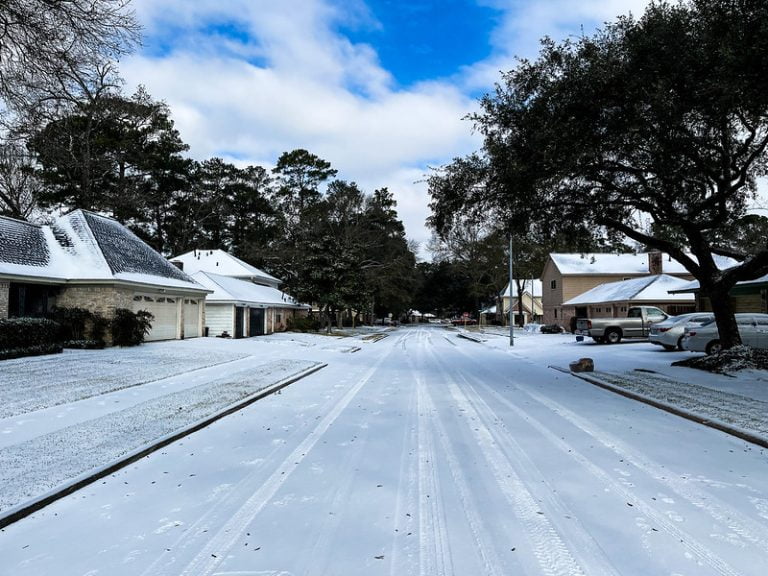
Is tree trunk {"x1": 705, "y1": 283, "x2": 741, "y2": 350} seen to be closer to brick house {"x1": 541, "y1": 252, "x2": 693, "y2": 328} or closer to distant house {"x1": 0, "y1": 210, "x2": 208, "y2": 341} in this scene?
distant house {"x1": 0, "y1": 210, "x2": 208, "y2": 341}

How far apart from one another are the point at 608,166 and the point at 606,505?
1039cm

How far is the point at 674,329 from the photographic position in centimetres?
1962

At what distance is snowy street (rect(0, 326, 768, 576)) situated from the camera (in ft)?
10.6

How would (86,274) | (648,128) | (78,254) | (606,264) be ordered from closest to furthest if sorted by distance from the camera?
1. (648,128)
2. (86,274)
3. (78,254)
4. (606,264)

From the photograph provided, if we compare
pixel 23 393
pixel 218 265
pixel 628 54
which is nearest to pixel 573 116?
pixel 628 54

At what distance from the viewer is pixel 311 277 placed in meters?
38.5

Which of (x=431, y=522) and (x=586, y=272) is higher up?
(x=586, y=272)

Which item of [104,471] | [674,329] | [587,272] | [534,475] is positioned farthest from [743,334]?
[587,272]

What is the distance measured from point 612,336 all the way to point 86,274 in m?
24.1

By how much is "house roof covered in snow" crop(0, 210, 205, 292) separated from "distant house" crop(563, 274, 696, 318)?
28.2 metres

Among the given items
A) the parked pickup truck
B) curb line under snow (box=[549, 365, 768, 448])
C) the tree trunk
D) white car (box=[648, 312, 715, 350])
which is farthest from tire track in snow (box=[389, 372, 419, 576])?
the parked pickup truck

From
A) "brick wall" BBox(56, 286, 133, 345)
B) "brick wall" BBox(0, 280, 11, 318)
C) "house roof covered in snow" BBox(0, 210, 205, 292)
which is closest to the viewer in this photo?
"brick wall" BBox(0, 280, 11, 318)

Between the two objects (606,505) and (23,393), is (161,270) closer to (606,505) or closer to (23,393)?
(23,393)

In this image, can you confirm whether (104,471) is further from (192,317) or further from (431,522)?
(192,317)
